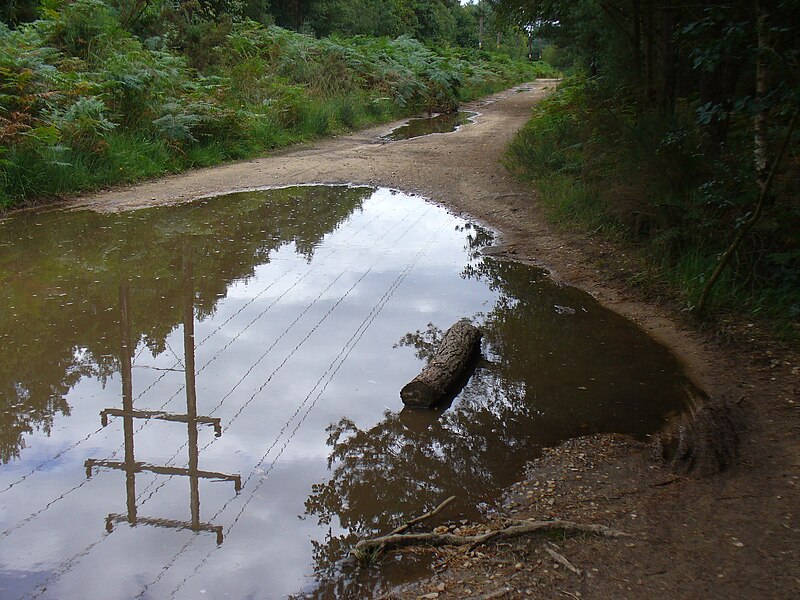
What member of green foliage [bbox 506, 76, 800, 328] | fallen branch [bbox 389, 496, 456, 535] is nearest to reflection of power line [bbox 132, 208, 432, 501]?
fallen branch [bbox 389, 496, 456, 535]

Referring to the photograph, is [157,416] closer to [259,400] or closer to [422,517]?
[259,400]

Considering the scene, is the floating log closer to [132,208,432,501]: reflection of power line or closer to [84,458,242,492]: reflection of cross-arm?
[132,208,432,501]: reflection of power line

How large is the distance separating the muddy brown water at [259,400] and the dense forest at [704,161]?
3.89 feet

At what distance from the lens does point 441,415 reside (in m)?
5.42

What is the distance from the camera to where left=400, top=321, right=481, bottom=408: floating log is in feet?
18.0

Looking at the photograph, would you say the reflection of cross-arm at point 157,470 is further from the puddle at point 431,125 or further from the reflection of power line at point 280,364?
the puddle at point 431,125

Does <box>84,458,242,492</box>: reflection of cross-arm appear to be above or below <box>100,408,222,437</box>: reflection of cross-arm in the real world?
below

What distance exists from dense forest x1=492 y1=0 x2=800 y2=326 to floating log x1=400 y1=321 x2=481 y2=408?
Result: 223cm

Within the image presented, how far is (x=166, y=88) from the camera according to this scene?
15523mm

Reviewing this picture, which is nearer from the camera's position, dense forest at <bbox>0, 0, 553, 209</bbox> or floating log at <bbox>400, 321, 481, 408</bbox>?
floating log at <bbox>400, 321, 481, 408</bbox>

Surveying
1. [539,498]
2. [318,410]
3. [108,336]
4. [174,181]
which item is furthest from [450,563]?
[174,181]

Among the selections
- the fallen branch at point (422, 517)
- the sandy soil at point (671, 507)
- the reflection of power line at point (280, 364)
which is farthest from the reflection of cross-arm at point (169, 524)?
the sandy soil at point (671, 507)

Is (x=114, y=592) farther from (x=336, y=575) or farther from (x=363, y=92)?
(x=363, y=92)

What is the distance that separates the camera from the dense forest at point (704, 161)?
6.52 m
